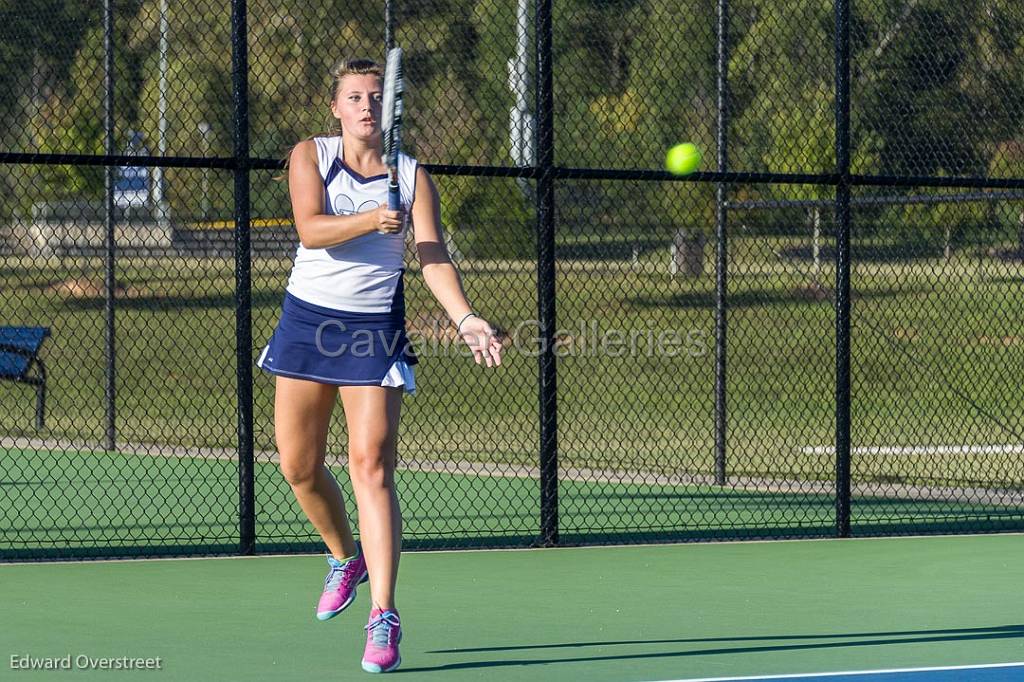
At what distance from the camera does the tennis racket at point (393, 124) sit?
480cm

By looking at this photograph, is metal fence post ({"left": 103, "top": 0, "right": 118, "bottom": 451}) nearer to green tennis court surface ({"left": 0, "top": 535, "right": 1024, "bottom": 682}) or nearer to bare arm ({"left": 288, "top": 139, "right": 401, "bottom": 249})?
green tennis court surface ({"left": 0, "top": 535, "right": 1024, "bottom": 682})

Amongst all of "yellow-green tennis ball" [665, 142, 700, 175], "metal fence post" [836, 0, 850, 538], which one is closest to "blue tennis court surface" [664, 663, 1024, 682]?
"metal fence post" [836, 0, 850, 538]

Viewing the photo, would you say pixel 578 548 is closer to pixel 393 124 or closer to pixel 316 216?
pixel 316 216

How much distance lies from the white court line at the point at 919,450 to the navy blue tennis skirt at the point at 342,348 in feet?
21.9

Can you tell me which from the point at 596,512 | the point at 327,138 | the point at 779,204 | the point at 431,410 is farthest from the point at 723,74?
the point at 431,410

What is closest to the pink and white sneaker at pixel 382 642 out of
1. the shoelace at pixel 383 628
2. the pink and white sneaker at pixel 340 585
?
the shoelace at pixel 383 628

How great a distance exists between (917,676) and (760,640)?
655 millimetres

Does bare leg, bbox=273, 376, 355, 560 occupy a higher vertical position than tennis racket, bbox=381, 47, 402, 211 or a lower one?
lower

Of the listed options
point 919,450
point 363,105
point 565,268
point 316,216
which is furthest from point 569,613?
point 565,268

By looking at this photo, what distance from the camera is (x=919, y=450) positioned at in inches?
458

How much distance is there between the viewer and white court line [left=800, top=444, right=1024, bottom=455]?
11156mm

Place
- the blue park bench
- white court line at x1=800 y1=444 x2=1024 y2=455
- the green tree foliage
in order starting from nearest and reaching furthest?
1. the blue park bench
2. white court line at x1=800 y1=444 x2=1024 y2=455
3. the green tree foliage

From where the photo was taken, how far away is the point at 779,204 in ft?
32.0

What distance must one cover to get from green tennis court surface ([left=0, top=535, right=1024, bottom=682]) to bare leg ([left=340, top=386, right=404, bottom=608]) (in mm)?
328
